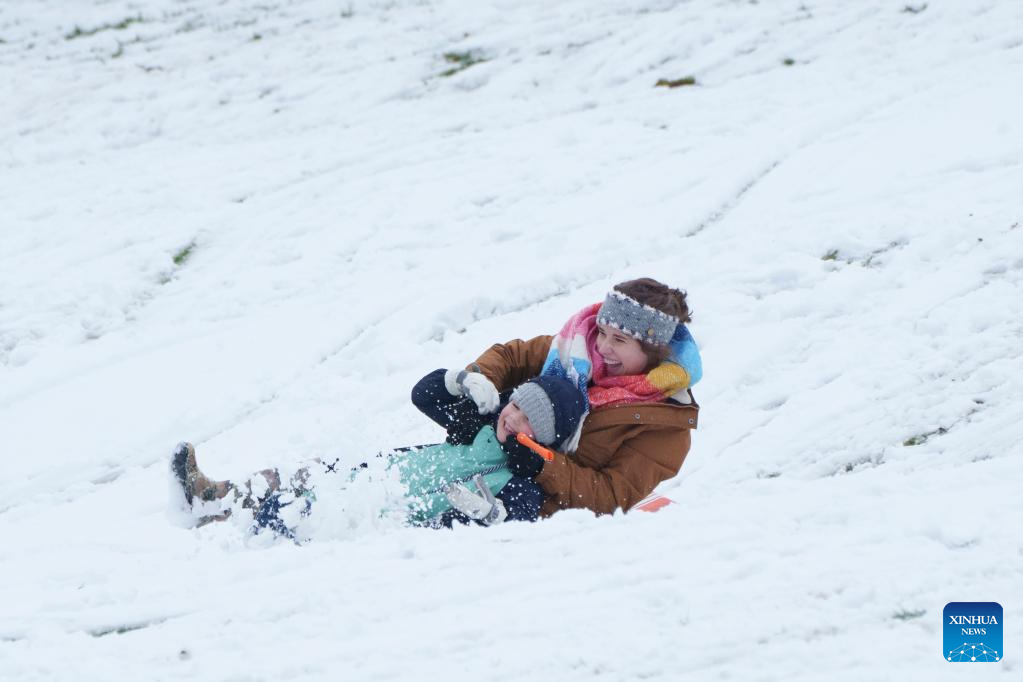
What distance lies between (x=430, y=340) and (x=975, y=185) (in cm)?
397

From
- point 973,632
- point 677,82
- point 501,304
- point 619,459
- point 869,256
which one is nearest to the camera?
point 973,632

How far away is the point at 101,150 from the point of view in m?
9.43

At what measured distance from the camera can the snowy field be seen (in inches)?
101

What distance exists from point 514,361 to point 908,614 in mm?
2091

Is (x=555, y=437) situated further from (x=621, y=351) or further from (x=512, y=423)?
(x=621, y=351)

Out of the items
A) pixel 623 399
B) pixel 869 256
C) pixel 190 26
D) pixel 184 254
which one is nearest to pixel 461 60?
pixel 190 26

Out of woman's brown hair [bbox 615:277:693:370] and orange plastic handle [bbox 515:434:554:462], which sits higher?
woman's brown hair [bbox 615:277:693:370]

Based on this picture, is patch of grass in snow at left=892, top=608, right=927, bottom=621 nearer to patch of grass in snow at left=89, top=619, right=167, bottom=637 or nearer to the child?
the child

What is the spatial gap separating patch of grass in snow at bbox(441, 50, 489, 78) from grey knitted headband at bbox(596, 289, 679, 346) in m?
7.70

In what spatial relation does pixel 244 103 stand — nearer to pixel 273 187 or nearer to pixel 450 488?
pixel 273 187

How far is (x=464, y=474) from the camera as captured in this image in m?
3.60

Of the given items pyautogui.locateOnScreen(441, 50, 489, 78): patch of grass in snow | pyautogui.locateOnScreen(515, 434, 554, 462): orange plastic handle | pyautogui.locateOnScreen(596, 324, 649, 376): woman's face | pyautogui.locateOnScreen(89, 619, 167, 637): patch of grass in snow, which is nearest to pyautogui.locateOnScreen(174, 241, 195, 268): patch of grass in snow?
pyautogui.locateOnScreen(441, 50, 489, 78): patch of grass in snow

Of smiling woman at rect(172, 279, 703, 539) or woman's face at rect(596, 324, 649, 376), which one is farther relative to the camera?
woman's face at rect(596, 324, 649, 376)

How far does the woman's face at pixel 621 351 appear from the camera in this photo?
3770 mm
